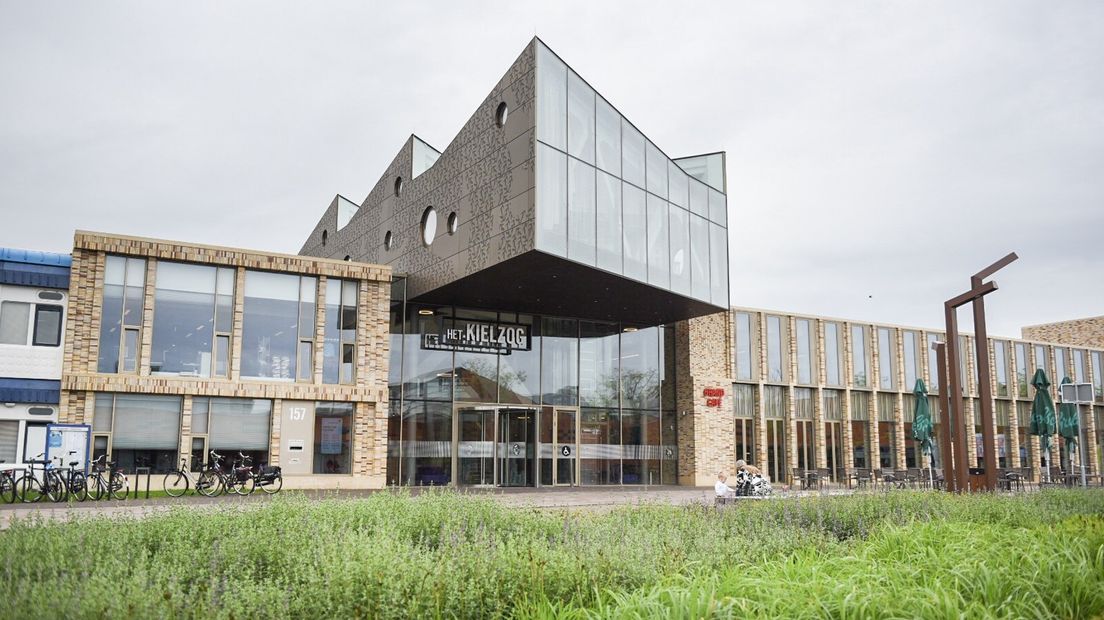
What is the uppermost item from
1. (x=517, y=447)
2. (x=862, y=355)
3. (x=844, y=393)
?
(x=862, y=355)

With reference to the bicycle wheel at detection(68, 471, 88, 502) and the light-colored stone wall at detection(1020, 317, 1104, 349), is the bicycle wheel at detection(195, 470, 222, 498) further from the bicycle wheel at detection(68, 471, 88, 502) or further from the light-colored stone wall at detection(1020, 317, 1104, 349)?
the light-colored stone wall at detection(1020, 317, 1104, 349)

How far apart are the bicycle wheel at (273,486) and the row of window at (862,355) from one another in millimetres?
17550

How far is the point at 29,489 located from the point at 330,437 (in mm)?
7014

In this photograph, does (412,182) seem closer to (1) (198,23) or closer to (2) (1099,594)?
(1) (198,23)

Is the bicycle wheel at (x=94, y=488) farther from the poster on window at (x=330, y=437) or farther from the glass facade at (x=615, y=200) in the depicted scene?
the glass facade at (x=615, y=200)

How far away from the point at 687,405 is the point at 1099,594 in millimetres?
23882

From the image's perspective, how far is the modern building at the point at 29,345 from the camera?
19625 mm

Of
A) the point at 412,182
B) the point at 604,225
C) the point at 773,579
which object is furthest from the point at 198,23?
the point at 773,579

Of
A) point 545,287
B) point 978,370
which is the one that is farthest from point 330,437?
point 978,370

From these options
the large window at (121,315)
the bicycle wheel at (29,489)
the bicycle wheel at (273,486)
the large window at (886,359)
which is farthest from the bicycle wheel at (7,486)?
the large window at (886,359)

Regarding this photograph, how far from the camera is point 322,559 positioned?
5715mm

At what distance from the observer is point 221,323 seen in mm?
21609

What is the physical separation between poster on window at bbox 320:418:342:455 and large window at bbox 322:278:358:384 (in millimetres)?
1113

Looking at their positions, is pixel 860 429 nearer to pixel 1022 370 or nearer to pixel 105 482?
pixel 1022 370
